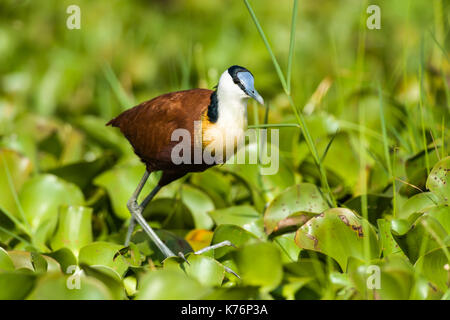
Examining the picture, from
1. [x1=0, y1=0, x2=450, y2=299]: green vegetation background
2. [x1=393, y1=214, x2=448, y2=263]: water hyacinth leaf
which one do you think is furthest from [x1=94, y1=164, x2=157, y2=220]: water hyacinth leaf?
[x1=393, y1=214, x2=448, y2=263]: water hyacinth leaf

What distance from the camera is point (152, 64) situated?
4.17 m

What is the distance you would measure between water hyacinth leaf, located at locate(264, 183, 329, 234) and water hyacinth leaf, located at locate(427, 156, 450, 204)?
36 centimetres

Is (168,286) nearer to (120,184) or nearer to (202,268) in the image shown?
(202,268)

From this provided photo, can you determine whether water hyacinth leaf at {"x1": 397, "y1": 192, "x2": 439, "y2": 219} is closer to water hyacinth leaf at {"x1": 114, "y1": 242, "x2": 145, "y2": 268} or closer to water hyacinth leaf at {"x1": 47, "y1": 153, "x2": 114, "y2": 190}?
water hyacinth leaf at {"x1": 114, "y1": 242, "x2": 145, "y2": 268}

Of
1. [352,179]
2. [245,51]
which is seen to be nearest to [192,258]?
[352,179]

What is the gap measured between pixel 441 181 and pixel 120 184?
121cm

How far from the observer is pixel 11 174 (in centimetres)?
241

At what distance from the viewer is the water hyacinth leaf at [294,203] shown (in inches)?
80.5

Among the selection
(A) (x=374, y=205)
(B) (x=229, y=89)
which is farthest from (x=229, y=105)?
(A) (x=374, y=205)

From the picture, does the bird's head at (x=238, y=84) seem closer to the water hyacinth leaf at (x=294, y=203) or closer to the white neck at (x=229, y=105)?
the white neck at (x=229, y=105)

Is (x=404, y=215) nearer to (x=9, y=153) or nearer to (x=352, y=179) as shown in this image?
(x=352, y=179)

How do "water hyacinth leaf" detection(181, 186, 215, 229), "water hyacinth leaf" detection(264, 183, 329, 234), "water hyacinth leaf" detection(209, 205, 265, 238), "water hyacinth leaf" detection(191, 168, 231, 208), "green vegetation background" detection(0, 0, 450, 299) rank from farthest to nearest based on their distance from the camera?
1. "water hyacinth leaf" detection(191, 168, 231, 208)
2. "water hyacinth leaf" detection(181, 186, 215, 229)
3. "water hyacinth leaf" detection(209, 205, 265, 238)
4. "water hyacinth leaf" detection(264, 183, 329, 234)
5. "green vegetation background" detection(0, 0, 450, 299)

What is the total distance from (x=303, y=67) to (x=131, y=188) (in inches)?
75.5

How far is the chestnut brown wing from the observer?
1.85 m
